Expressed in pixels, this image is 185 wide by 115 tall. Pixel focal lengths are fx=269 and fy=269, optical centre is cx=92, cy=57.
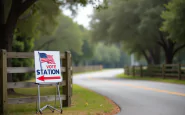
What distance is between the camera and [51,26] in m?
21.9

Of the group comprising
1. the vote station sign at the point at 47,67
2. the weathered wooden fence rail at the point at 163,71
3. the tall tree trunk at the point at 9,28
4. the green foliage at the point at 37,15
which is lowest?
the weathered wooden fence rail at the point at 163,71

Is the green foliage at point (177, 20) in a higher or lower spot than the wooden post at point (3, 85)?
higher

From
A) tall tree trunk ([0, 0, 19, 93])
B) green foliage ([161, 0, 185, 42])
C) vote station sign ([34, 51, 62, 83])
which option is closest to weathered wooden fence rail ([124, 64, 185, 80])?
green foliage ([161, 0, 185, 42])

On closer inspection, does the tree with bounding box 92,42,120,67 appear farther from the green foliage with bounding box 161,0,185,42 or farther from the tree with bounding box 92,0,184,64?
the green foliage with bounding box 161,0,185,42

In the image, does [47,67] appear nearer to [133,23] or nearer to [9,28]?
[9,28]

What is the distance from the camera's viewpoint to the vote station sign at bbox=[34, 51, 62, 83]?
7.85 m

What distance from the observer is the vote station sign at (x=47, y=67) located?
7852mm

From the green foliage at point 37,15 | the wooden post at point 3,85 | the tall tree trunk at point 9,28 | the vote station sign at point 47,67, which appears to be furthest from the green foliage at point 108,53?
the wooden post at point 3,85

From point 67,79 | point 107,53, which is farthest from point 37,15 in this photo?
point 107,53

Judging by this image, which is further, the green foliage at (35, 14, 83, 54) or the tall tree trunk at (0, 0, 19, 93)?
the green foliage at (35, 14, 83, 54)

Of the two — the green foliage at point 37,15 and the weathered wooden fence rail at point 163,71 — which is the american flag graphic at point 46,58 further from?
the weathered wooden fence rail at point 163,71

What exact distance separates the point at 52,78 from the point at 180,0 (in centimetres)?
1259

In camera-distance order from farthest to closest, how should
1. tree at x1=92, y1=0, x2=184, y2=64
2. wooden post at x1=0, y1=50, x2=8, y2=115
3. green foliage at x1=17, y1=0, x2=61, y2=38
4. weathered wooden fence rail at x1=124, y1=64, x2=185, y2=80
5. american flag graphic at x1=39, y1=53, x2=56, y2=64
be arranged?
tree at x1=92, y1=0, x2=184, y2=64
weathered wooden fence rail at x1=124, y1=64, x2=185, y2=80
green foliage at x1=17, y1=0, x2=61, y2=38
american flag graphic at x1=39, y1=53, x2=56, y2=64
wooden post at x1=0, y1=50, x2=8, y2=115

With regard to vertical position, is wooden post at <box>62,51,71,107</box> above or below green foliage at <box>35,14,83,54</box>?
below
